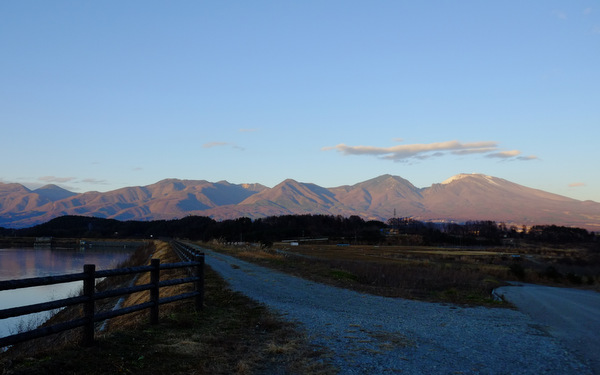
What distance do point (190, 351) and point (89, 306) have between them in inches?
77.6

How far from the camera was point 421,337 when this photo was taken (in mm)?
9258

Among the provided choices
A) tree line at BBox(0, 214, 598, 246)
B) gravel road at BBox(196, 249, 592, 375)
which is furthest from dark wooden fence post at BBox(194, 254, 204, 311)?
tree line at BBox(0, 214, 598, 246)

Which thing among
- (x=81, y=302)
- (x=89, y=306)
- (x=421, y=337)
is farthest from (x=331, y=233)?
(x=81, y=302)

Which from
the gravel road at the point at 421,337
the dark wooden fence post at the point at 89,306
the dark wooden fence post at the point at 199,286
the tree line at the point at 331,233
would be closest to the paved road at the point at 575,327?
the gravel road at the point at 421,337

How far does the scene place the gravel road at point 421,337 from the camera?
23.7 feet

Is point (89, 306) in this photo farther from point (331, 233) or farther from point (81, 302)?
point (331, 233)

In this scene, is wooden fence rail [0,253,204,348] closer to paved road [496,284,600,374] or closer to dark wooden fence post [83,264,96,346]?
dark wooden fence post [83,264,96,346]

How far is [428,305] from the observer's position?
14.5m

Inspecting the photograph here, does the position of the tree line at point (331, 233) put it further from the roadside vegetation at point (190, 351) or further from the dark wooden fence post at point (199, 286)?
the roadside vegetation at point (190, 351)

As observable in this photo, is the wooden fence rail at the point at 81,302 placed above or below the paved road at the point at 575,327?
above

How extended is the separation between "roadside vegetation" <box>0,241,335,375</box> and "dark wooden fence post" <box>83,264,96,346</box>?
20cm

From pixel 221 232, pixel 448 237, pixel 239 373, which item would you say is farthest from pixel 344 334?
pixel 448 237

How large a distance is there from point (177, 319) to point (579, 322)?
1149cm

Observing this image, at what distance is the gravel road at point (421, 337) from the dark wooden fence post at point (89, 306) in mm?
4045
